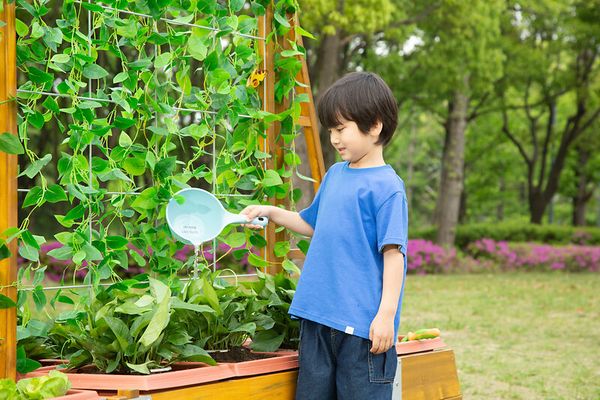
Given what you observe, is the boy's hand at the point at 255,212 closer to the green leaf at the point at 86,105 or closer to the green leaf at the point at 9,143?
the green leaf at the point at 86,105

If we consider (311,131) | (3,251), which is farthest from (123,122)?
(311,131)

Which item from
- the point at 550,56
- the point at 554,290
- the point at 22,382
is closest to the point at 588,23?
the point at 550,56

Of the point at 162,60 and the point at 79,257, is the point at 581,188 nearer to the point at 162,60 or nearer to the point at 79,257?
the point at 162,60

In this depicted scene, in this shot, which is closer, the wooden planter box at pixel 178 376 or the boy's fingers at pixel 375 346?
the wooden planter box at pixel 178 376

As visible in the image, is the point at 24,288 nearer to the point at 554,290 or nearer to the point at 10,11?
the point at 10,11

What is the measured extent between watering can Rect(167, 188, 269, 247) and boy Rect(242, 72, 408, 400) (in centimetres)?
23

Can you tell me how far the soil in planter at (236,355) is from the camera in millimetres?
2307

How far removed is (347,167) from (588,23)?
45.8ft

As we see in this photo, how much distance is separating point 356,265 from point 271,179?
0.56m

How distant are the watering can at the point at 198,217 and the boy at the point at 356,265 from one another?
227mm

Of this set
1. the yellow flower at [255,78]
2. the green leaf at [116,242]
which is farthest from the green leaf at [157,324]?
the yellow flower at [255,78]

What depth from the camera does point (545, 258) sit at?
13.7m

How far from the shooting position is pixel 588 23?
14.9 m

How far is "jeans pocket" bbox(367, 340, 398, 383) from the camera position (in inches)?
85.1
